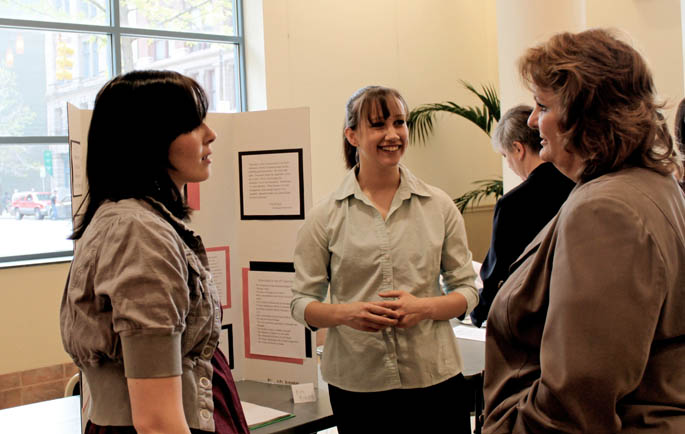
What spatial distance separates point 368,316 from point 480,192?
4.42 meters

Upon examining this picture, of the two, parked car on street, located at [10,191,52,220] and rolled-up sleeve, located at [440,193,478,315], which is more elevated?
parked car on street, located at [10,191,52,220]

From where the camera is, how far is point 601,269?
3.54 ft

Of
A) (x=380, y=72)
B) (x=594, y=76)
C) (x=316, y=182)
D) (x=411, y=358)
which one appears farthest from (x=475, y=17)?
(x=594, y=76)

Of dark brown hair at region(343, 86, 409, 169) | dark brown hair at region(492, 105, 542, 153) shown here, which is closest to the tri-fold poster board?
dark brown hair at region(343, 86, 409, 169)

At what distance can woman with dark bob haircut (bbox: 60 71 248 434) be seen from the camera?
43.3 inches

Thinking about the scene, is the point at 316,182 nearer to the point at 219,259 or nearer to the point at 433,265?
the point at 219,259

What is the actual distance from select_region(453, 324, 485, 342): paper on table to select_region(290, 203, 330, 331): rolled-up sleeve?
1045 mm

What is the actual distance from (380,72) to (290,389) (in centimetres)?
397

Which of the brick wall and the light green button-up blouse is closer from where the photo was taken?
the light green button-up blouse

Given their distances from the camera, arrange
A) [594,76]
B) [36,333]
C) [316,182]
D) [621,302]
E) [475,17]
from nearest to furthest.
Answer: [621,302] → [594,76] → [36,333] → [316,182] → [475,17]

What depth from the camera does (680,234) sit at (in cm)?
112

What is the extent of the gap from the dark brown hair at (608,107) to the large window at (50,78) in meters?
4.30

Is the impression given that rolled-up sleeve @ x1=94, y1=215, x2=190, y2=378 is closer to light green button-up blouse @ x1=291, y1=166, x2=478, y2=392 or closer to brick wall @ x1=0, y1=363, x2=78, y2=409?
light green button-up blouse @ x1=291, y1=166, x2=478, y2=392

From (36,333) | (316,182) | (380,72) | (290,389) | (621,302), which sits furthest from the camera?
(380,72)
